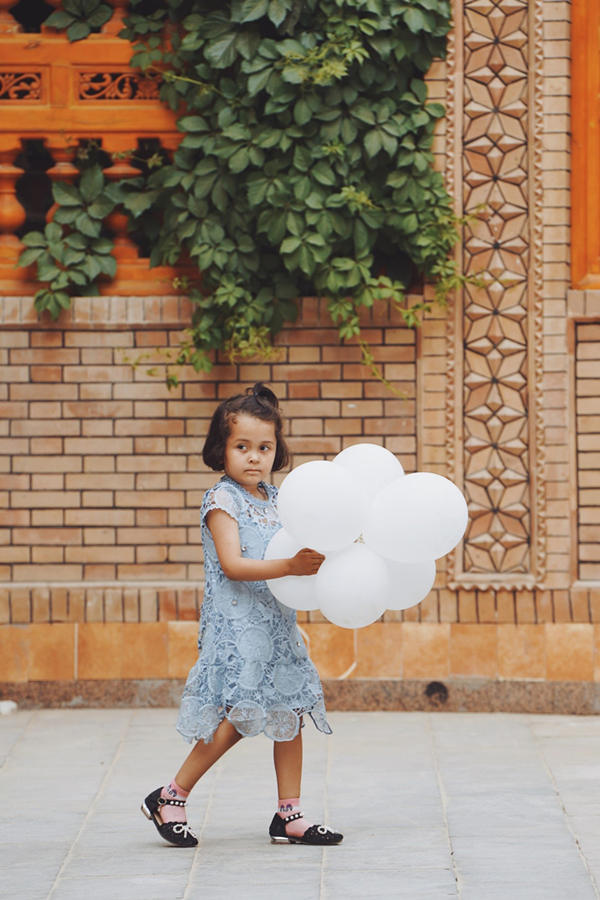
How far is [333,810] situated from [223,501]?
1.31 metres

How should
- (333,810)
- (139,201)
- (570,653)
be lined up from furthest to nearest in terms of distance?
(139,201) → (570,653) → (333,810)

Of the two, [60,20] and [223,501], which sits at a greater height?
[60,20]

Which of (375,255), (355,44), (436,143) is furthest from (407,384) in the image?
(355,44)

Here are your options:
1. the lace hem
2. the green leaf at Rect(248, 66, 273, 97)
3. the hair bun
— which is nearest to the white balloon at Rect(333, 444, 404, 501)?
the hair bun

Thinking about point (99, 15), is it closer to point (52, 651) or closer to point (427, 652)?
point (52, 651)

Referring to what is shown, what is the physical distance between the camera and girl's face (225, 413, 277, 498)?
4.04m

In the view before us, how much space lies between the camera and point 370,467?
3.95 meters

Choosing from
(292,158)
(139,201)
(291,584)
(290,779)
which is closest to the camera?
(291,584)

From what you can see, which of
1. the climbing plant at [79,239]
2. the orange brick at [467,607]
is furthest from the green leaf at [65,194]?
the orange brick at [467,607]

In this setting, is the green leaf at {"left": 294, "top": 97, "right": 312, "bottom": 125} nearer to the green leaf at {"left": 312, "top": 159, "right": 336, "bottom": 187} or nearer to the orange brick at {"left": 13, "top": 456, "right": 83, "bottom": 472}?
the green leaf at {"left": 312, "top": 159, "right": 336, "bottom": 187}

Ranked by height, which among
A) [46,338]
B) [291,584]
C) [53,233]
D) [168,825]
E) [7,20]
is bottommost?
[168,825]

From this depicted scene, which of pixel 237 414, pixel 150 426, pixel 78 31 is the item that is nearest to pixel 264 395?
pixel 237 414

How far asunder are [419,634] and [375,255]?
6.37ft

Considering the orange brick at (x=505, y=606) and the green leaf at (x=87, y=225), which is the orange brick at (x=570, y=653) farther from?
the green leaf at (x=87, y=225)
